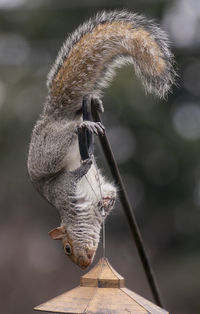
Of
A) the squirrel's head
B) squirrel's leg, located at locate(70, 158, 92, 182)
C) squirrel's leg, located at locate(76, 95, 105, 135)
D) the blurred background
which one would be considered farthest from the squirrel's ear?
the blurred background

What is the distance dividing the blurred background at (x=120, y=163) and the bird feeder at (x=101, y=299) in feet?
19.3

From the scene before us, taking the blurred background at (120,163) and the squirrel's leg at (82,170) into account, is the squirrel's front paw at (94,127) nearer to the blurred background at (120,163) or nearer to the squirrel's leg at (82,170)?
the squirrel's leg at (82,170)

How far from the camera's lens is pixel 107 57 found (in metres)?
2.57

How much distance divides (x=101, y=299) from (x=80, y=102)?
1.10m

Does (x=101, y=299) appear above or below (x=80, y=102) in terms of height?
below

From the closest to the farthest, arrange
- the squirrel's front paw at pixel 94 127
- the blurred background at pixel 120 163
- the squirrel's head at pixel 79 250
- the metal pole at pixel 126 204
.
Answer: the squirrel's front paw at pixel 94 127 → the metal pole at pixel 126 204 → the squirrel's head at pixel 79 250 → the blurred background at pixel 120 163

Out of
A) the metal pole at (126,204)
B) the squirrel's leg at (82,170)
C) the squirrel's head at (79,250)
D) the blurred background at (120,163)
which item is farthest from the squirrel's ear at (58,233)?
the blurred background at (120,163)

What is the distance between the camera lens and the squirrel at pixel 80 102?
95.9 inches

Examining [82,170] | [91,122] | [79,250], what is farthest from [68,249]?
[91,122]

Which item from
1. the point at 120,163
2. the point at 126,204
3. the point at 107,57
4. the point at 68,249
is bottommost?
the point at 120,163

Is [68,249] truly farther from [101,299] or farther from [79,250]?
[101,299]

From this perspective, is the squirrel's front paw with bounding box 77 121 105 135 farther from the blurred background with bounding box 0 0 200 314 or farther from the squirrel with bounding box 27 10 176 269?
the blurred background with bounding box 0 0 200 314

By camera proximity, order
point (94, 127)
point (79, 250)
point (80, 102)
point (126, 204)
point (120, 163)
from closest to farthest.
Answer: point (94, 127)
point (126, 204)
point (79, 250)
point (80, 102)
point (120, 163)

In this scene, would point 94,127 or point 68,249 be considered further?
point 68,249
